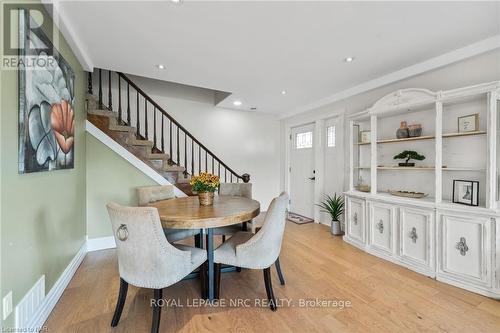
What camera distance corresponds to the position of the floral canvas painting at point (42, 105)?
4.48ft

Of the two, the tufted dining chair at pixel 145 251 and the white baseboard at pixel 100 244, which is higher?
the tufted dining chair at pixel 145 251

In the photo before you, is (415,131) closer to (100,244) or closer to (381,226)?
(381,226)

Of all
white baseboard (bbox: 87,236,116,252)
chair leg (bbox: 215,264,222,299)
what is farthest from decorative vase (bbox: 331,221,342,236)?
white baseboard (bbox: 87,236,116,252)

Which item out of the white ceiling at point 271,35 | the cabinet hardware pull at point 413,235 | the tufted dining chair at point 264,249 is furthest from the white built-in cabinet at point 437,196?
the tufted dining chair at point 264,249

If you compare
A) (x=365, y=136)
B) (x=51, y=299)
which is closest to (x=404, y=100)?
(x=365, y=136)

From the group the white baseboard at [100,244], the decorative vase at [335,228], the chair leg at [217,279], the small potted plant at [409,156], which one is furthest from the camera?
the decorative vase at [335,228]

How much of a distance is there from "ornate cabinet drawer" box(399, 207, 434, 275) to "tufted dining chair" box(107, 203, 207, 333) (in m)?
2.42

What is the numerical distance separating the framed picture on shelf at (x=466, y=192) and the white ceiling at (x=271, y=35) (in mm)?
1367

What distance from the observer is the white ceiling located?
169 cm

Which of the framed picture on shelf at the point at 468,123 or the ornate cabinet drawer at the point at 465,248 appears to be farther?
the framed picture on shelf at the point at 468,123

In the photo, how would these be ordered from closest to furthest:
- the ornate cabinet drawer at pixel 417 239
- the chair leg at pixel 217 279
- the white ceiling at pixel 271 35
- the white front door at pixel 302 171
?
the white ceiling at pixel 271 35, the chair leg at pixel 217 279, the ornate cabinet drawer at pixel 417 239, the white front door at pixel 302 171

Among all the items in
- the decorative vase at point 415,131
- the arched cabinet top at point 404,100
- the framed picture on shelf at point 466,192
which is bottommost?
the framed picture on shelf at point 466,192

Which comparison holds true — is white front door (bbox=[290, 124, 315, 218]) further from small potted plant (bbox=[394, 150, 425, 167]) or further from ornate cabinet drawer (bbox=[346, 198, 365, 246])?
small potted plant (bbox=[394, 150, 425, 167])

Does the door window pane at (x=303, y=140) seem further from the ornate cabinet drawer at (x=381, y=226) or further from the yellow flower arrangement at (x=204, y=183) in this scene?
the yellow flower arrangement at (x=204, y=183)
